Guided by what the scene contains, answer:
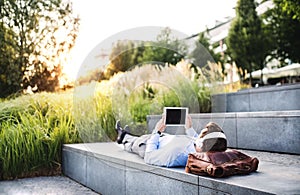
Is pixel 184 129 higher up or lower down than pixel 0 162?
higher up

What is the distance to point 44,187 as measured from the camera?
3.80 meters

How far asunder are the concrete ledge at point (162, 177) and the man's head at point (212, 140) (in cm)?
21

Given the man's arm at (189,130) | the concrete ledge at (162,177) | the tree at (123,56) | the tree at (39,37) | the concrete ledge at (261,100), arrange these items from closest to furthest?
the concrete ledge at (162,177) < the man's arm at (189,130) < the tree at (123,56) < the concrete ledge at (261,100) < the tree at (39,37)

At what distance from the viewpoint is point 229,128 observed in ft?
12.8

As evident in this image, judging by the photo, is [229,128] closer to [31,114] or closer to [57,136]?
[57,136]

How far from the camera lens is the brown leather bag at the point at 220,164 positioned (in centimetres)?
202

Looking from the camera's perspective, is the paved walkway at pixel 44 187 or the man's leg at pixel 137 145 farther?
the paved walkway at pixel 44 187

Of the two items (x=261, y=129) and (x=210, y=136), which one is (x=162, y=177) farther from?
(x=261, y=129)

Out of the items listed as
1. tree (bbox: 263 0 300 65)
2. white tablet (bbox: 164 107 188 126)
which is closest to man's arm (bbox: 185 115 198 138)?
white tablet (bbox: 164 107 188 126)

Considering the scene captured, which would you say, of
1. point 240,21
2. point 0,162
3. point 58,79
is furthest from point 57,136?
point 240,21

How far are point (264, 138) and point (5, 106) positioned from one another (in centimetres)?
363

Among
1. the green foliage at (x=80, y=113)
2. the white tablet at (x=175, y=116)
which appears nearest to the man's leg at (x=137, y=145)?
the white tablet at (x=175, y=116)

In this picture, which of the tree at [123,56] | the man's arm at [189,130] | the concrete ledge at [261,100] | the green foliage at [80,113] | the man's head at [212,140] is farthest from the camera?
the green foliage at [80,113]

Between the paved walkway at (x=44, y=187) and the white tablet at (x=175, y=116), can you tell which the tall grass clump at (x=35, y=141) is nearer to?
the paved walkway at (x=44, y=187)
